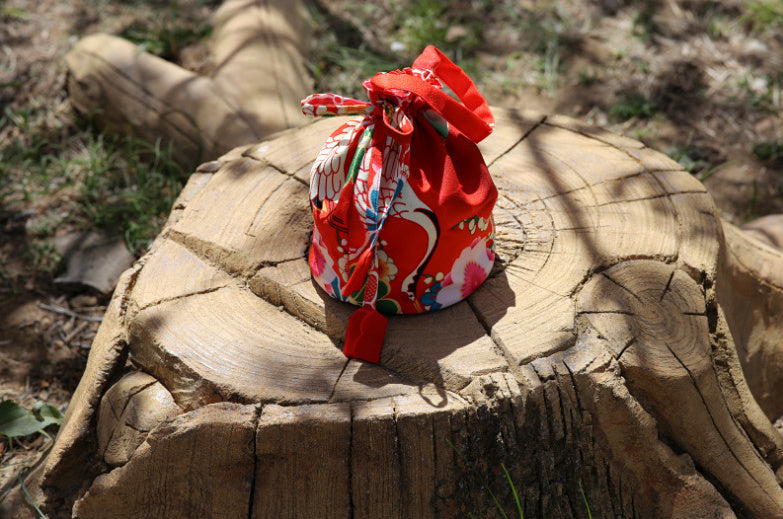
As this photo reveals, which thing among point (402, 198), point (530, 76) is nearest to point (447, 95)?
point (402, 198)

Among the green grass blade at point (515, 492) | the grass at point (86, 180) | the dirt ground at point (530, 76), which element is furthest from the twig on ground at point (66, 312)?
the green grass blade at point (515, 492)

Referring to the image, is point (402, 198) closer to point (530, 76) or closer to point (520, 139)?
point (520, 139)

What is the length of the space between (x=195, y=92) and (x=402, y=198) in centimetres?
214

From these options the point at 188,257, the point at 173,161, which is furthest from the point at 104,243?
the point at 188,257

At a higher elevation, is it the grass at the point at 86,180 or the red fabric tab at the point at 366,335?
the red fabric tab at the point at 366,335

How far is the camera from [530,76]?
12.9ft

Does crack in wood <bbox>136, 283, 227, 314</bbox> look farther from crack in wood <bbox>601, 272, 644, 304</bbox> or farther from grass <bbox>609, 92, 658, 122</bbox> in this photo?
grass <bbox>609, 92, 658, 122</bbox>

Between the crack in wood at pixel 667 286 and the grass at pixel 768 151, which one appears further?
the grass at pixel 768 151

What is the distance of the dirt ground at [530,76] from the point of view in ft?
10.1

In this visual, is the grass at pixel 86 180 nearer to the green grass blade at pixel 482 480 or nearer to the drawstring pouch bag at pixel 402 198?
the drawstring pouch bag at pixel 402 198

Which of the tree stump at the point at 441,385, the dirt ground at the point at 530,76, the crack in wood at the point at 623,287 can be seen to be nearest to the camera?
the tree stump at the point at 441,385

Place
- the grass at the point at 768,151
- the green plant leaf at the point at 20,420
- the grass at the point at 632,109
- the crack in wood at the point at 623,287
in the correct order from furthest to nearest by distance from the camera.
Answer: the grass at the point at 632,109 → the grass at the point at 768,151 → the green plant leaf at the point at 20,420 → the crack in wood at the point at 623,287

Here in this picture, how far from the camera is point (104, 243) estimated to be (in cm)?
308

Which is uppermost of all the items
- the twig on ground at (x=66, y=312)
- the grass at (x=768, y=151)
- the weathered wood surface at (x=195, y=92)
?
the weathered wood surface at (x=195, y=92)
